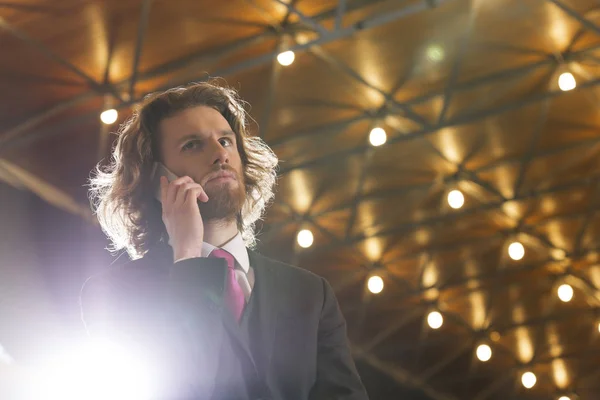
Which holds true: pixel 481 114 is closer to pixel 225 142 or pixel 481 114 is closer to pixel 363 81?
pixel 363 81

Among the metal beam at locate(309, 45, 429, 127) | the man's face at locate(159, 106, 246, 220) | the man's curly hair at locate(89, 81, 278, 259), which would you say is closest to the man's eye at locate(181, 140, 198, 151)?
the man's face at locate(159, 106, 246, 220)

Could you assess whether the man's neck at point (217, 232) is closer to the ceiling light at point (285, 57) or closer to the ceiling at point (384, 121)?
the ceiling at point (384, 121)

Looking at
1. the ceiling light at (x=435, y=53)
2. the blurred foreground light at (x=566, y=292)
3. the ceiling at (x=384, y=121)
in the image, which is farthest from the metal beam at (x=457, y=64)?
the blurred foreground light at (x=566, y=292)

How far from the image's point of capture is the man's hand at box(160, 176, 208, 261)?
2318mm

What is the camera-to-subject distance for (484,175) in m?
20.8

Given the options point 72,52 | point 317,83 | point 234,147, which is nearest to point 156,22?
point 72,52

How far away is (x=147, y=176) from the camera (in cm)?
271

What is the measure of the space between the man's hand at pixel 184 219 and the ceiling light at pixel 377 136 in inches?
601

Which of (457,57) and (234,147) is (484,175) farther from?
(234,147)

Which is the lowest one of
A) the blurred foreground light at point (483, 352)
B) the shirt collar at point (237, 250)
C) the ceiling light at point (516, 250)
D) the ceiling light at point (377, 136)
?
the shirt collar at point (237, 250)

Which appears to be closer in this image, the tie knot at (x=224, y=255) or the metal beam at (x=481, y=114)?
the tie knot at (x=224, y=255)

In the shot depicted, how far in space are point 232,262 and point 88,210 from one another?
16082 millimetres

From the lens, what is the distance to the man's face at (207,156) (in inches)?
98.0

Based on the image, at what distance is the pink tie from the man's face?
0.13m
